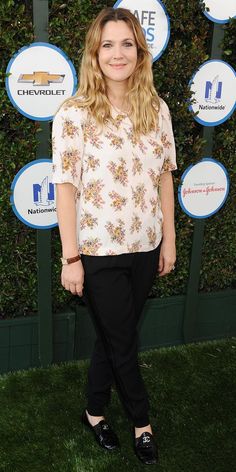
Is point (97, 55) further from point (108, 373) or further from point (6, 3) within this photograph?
point (108, 373)

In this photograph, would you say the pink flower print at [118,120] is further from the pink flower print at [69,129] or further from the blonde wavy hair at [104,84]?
the pink flower print at [69,129]

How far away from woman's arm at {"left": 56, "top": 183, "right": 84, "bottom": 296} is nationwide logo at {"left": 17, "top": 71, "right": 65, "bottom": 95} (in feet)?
2.63

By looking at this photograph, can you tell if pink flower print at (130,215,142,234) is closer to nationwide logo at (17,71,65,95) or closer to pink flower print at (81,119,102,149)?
pink flower print at (81,119,102,149)

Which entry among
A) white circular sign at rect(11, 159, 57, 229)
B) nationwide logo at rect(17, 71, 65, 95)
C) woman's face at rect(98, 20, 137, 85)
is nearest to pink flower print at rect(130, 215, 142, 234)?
woman's face at rect(98, 20, 137, 85)

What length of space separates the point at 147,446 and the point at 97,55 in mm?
1754

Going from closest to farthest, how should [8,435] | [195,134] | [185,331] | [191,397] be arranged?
1. [8,435]
2. [191,397]
3. [195,134]
4. [185,331]

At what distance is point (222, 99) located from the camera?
9.91ft

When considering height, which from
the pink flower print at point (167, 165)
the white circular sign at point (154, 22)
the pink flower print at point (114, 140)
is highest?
the white circular sign at point (154, 22)

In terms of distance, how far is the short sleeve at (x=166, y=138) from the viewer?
214cm

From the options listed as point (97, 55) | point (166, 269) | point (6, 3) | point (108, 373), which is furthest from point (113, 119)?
point (108, 373)

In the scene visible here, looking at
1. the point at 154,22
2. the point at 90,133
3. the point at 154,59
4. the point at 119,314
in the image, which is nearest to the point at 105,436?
the point at 119,314

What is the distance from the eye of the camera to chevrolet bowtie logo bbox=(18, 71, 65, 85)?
2521 mm

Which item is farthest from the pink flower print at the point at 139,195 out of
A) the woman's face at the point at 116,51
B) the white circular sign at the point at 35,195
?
the white circular sign at the point at 35,195

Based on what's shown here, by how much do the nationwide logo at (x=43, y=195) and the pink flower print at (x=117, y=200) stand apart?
84 cm
